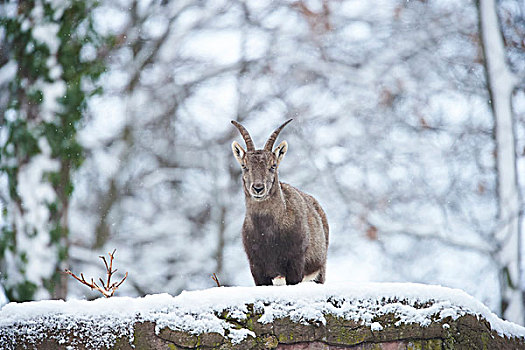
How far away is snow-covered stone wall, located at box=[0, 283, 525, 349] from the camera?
3.55 meters

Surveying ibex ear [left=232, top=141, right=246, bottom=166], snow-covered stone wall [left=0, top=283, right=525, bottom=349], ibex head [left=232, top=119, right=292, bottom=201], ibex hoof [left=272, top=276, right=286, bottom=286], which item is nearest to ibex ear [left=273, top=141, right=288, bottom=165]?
Answer: ibex head [left=232, top=119, right=292, bottom=201]

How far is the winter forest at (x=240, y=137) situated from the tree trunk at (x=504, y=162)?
0.09 feet

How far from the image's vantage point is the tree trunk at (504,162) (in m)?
11.3

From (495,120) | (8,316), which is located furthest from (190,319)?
(495,120)

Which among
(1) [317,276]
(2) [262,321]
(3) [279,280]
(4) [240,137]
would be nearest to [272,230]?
(3) [279,280]

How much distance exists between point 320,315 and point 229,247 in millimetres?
8644

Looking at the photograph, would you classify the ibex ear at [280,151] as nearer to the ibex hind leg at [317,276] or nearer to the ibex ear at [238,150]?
the ibex ear at [238,150]

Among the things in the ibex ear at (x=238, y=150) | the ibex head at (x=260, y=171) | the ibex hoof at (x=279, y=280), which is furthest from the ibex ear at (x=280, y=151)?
the ibex hoof at (x=279, y=280)

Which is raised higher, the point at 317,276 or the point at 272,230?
the point at 272,230

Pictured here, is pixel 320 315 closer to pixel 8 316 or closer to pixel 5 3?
pixel 8 316

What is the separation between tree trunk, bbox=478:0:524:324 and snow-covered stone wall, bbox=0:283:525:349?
26.6 ft

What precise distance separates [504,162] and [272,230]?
7826mm

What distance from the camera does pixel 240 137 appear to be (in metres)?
12.5

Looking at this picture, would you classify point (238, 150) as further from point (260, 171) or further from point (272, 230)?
point (272, 230)
